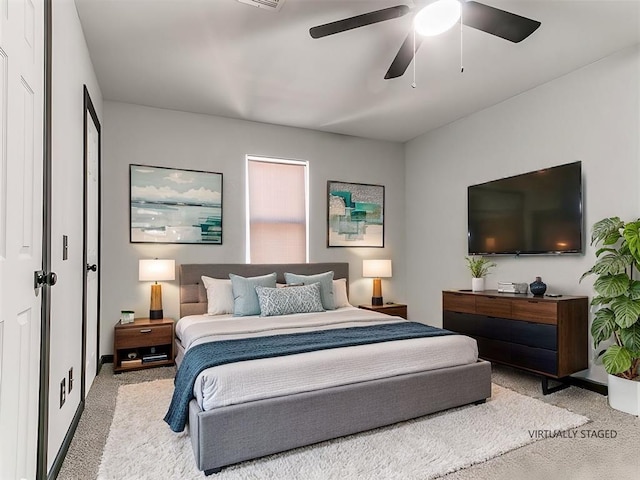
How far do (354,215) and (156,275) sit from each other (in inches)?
105

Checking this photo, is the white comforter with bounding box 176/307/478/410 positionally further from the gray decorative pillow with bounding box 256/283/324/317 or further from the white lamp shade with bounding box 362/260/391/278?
the white lamp shade with bounding box 362/260/391/278

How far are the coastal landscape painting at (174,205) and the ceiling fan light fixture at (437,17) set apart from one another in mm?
3035

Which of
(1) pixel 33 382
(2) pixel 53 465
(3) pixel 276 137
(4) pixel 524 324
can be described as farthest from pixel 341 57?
(2) pixel 53 465

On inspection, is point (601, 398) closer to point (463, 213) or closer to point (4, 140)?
point (463, 213)

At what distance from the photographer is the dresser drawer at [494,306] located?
11.5 ft

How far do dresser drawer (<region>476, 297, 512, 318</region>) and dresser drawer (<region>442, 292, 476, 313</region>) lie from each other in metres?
0.08

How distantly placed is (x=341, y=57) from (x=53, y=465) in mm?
3365

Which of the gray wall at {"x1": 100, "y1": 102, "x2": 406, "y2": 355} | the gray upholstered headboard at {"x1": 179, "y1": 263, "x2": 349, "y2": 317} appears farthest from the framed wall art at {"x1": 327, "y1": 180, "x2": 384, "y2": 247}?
the gray upholstered headboard at {"x1": 179, "y1": 263, "x2": 349, "y2": 317}

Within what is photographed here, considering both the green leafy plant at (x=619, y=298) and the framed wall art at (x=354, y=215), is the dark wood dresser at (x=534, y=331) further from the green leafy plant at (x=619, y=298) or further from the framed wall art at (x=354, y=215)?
the framed wall art at (x=354, y=215)

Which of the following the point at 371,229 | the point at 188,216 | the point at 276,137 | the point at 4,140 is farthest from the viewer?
the point at 371,229

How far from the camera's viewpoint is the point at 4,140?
53.5 inches

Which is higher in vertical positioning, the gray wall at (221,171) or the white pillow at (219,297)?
the gray wall at (221,171)

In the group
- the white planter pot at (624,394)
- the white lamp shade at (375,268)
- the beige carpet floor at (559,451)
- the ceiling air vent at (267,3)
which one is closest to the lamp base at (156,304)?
the beige carpet floor at (559,451)

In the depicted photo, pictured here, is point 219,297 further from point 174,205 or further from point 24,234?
point 24,234
